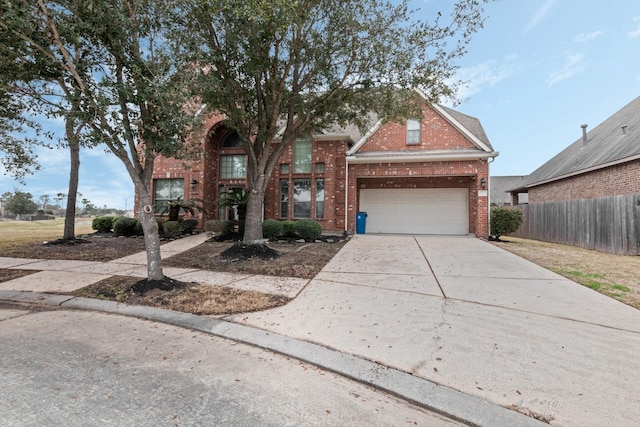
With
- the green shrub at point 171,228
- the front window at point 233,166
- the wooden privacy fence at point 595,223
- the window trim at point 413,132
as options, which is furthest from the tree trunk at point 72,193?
the wooden privacy fence at point 595,223

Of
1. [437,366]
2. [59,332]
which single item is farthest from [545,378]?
[59,332]

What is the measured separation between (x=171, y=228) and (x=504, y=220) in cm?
1363

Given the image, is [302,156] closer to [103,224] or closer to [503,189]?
[103,224]

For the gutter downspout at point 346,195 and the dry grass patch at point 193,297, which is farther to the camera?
the gutter downspout at point 346,195

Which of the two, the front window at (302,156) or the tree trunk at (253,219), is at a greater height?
the front window at (302,156)

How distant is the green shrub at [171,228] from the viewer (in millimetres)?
12641

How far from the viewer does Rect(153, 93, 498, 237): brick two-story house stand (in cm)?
1338

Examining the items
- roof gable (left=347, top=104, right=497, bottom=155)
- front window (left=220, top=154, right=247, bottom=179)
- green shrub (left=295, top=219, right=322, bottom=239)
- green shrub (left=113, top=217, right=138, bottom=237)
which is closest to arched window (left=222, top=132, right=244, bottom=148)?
front window (left=220, top=154, right=247, bottom=179)

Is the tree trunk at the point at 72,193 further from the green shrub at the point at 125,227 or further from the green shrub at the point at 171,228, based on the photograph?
the green shrub at the point at 171,228

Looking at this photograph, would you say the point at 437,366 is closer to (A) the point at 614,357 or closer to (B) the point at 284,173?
Answer: (A) the point at 614,357

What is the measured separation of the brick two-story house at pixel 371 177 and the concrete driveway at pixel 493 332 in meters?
7.31

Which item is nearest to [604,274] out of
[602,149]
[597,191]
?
[597,191]

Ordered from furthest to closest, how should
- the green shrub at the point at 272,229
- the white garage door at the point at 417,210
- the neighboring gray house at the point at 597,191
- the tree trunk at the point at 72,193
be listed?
the white garage door at the point at 417,210 → the green shrub at the point at 272,229 → the tree trunk at the point at 72,193 → the neighboring gray house at the point at 597,191

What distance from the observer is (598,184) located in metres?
14.8
